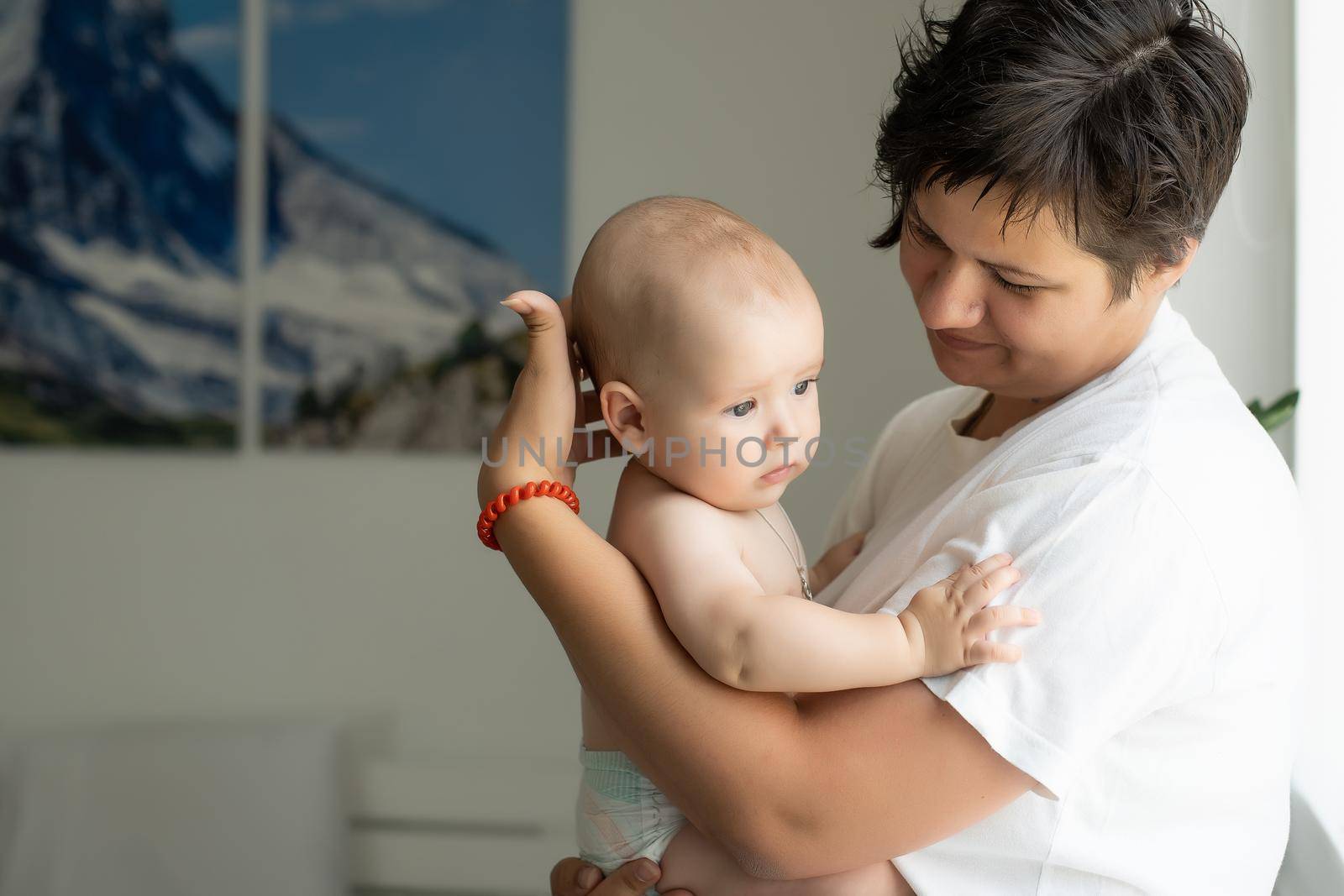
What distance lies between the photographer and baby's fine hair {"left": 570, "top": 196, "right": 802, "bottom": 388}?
38.4 inches

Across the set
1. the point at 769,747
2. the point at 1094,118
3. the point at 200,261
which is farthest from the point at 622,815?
the point at 200,261

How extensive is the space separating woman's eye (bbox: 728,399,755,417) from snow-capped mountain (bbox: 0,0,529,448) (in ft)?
6.49

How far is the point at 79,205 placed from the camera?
9.69 feet

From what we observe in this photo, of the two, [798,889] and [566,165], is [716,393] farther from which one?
[566,165]

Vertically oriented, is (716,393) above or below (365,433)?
above

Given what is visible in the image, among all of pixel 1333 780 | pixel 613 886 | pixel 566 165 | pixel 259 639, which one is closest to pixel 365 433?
pixel 259 639

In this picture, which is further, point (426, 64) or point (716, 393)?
point (426, 64)

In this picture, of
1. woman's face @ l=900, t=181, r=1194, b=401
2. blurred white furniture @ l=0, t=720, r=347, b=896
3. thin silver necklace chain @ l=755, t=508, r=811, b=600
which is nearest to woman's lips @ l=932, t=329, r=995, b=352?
woman's face @ l=900, t=181, r=1194, b=401

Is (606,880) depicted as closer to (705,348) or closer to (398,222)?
(705,348)

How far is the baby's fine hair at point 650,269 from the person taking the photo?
974 millimetres

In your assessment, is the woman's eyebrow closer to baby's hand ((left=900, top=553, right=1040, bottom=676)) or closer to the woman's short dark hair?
the woman's short dark hair

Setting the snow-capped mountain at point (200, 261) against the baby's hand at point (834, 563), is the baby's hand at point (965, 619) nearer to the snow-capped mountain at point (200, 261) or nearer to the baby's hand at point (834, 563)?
the baby's hand at point (834, 563)

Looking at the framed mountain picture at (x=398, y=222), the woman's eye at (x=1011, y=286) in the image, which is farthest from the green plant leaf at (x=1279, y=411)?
the framed mountain picture at (x=398, y=222)

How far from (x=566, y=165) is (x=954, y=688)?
2267mm
